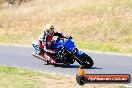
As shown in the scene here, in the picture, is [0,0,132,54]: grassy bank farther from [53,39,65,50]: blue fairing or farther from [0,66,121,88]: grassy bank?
[0,66,121,88]: grassy bank

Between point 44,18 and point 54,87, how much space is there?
26.8m

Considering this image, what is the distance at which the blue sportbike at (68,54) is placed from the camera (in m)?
17.1

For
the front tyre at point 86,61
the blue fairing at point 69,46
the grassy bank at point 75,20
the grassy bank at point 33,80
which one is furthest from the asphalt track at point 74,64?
the grassy bank at point 75,20

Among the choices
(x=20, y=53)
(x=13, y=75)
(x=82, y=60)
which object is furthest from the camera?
(x=20, y=53)

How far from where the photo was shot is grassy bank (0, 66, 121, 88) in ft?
40.1

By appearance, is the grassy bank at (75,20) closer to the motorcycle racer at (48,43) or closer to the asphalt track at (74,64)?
the asphalt track at (74,64)

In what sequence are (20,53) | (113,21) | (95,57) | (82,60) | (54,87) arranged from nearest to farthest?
(54,87)
(82,60)
(95,57)
(20,53)
(113,21)

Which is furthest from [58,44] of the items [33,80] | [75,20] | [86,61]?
[75,20]

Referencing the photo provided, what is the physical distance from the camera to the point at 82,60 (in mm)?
17109

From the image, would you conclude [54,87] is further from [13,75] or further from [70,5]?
[70,5]

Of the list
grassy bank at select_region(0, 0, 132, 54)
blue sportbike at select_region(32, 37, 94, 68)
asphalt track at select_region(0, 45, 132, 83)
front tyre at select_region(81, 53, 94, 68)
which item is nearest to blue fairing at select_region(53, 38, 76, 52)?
blue sportbike at select_region(32, 37, 94, 68)

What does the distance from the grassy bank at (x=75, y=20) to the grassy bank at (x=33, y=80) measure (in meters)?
12.2

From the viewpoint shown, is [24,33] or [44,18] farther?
[44,18]

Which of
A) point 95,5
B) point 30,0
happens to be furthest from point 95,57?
point 30,0
